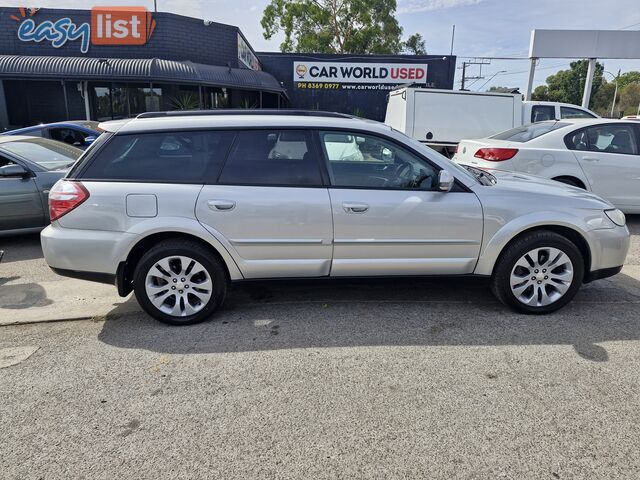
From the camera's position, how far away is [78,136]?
993 cm

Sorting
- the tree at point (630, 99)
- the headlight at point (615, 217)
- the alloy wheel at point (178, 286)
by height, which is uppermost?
the tree at point (630, 99)

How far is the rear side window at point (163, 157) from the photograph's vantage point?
12.1 ft

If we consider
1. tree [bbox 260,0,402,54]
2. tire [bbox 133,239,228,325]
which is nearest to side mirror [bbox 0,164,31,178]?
tire [bbox 133,239,228,325]

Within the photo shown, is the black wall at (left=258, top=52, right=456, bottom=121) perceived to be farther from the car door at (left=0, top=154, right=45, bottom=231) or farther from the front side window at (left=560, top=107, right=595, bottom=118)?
the car door at (left=0, top=154, right=45, bottom=231)

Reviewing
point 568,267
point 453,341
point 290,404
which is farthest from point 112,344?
point 568,267

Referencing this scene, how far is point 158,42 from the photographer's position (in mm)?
17297

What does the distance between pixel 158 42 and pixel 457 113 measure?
11673 millimetres

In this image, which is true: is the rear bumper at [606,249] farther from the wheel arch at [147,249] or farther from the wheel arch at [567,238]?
the wheel arch at [147,249]

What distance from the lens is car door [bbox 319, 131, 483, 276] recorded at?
12.2ft

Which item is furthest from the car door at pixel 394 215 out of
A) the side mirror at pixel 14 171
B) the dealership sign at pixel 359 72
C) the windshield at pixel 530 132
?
the dealership sign at pixel 359 72

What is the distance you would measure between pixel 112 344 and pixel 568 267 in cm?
365

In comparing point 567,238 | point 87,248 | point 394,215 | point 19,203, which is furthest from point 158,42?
point 567,238

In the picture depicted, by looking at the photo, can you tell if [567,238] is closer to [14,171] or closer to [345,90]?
[14,171]

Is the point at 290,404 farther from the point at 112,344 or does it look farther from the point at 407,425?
the point at 112,344
